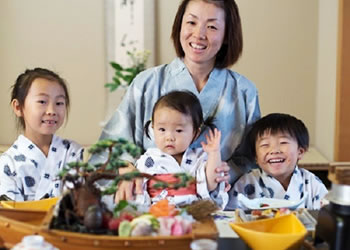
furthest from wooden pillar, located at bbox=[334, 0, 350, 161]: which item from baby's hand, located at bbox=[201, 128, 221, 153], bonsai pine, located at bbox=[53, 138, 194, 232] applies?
bonsai pine, located at bbox=[53, 138, 194, 232]

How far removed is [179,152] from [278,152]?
0.35 m

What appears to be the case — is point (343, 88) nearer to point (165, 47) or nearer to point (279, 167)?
point (165, 47)

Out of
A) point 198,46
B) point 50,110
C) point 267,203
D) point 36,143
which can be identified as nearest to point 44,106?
point 50,110

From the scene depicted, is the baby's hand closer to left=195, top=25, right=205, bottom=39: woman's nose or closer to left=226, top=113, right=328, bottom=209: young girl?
A: left=226, top=113, right=328, bottom=209: young girl

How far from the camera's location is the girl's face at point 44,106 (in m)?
1.93

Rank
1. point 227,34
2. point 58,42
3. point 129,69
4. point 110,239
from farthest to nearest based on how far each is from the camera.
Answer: point 58,42
point 129,69
point 227,34
point 110,239

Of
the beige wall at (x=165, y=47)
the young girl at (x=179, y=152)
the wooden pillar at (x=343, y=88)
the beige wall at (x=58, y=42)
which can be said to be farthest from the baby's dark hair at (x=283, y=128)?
the beige wall at (x=58, y=42)

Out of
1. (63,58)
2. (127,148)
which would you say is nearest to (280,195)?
(127,148)

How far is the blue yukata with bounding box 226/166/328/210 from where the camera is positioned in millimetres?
1944

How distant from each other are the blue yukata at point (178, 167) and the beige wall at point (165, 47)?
6.99 ft

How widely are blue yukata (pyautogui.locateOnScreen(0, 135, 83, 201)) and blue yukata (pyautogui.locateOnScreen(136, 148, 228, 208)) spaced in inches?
12.1

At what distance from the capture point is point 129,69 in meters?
3.90

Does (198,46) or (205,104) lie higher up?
(198,46)

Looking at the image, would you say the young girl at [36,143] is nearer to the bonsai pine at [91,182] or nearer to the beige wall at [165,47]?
the bonsai pine at [91,182]
